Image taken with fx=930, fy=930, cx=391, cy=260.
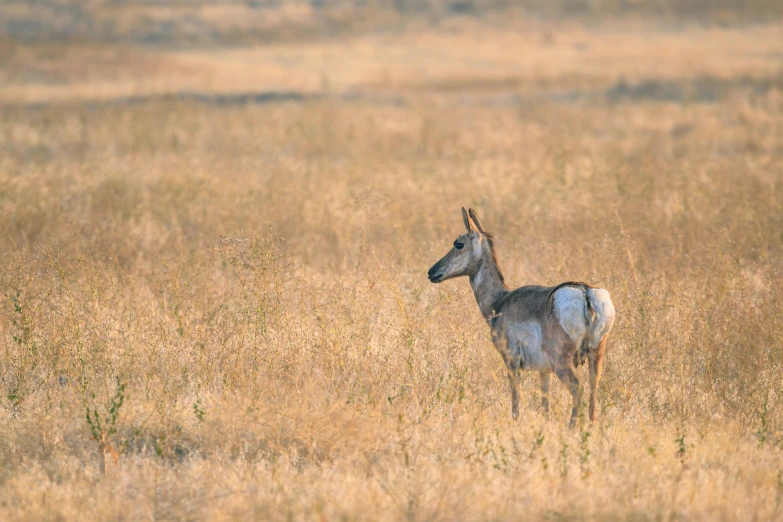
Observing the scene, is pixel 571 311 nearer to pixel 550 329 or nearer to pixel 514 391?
pixel 550 329

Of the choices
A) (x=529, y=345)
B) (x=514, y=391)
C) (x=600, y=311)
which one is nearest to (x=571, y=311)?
(x=600, y=311)

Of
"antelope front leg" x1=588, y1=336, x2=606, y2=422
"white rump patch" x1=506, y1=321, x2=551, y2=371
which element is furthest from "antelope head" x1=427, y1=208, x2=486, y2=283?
"antelope front leg" x1=588, y1=336, x2=606, y2=422

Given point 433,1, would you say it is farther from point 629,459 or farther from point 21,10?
point 629,459

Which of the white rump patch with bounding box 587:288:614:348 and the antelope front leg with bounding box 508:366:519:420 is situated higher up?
the white rump patch with bounding box 587:288:614:348

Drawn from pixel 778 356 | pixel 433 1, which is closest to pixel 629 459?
pixel 778 356

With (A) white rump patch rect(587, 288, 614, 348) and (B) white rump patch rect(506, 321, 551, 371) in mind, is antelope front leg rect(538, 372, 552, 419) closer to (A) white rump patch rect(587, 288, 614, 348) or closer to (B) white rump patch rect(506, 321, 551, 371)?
(B) white rump patch rect(506, 321, 551, 371)

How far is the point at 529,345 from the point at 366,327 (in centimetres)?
195

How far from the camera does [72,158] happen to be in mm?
18031

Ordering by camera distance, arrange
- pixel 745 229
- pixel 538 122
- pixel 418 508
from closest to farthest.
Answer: pixel 418 508 → pixel 745 229 → pixel 538 122

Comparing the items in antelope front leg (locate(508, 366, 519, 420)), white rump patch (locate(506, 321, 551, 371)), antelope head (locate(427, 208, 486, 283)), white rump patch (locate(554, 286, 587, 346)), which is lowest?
antelope front leg (locate(508, 366, 519, 420))

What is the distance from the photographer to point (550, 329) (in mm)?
6719

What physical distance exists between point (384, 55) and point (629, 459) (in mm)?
45230

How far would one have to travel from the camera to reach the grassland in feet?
19.1

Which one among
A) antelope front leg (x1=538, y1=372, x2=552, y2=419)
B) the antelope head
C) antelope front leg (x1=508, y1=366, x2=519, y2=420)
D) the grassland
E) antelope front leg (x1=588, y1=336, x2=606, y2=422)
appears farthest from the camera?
the antelope head
